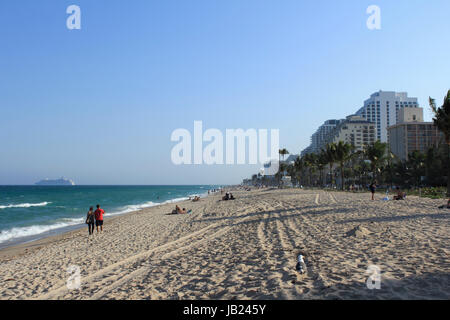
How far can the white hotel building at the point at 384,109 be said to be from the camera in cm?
16950

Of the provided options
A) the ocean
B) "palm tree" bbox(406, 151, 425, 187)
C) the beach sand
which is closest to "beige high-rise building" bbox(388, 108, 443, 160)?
"palm tree" bbox(406, 151, 425, 187)

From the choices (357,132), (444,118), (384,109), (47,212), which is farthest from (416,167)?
(384,109)

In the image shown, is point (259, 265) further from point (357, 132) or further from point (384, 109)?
point (384, 109)

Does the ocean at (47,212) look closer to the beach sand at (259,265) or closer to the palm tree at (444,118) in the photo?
the beach sand at (259,265)

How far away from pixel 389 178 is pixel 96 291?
235 ft

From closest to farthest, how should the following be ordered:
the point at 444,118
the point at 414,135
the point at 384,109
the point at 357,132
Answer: the point at 444,118 < the point at 414,135 < the point at 357,132 < the point at 384,109

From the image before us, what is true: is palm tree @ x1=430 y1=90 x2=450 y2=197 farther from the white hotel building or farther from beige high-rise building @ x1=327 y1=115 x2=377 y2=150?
the white hotel building

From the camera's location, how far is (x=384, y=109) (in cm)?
17225

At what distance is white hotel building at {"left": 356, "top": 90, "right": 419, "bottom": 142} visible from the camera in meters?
170

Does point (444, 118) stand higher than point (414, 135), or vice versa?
point (414, 135)

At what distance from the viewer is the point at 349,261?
6.72 m

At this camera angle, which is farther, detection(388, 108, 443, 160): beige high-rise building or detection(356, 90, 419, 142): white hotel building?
detection(356, 90, 419, 142): white hotel building
